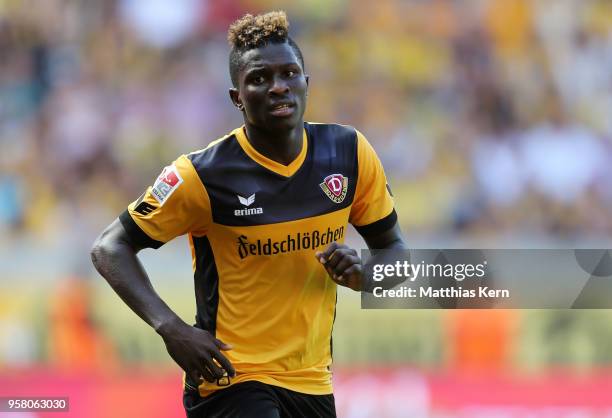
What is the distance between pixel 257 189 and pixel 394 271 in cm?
70

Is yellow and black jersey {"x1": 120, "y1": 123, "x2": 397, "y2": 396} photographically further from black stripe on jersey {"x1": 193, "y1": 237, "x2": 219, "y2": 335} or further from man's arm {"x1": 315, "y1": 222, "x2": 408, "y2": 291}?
man's arm {"x1": 315, "y1": 222, "x2": 408, "y2": 291}

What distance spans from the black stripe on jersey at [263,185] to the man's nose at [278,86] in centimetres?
35

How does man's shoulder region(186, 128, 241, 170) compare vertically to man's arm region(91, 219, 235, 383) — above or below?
above

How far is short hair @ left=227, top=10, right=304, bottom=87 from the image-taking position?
432cm

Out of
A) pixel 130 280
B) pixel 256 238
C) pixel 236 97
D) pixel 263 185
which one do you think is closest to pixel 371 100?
pixel 236 97

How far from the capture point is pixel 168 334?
4.13 metres

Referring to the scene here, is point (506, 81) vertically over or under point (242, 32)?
over

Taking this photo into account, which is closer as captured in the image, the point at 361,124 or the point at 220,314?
the point at 220,314

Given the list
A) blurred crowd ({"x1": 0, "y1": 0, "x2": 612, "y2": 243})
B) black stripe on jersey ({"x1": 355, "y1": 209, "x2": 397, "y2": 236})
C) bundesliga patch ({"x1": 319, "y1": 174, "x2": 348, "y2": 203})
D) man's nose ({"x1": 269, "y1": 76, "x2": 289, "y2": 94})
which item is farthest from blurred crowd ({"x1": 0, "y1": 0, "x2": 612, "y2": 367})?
man's nose ({"x1": 269, "y1": 76, "x2": 289, "y2": 94})

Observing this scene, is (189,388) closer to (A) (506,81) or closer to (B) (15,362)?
(B) (15,362)

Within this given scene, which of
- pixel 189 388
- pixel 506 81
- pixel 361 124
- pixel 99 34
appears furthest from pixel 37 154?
pixel 189 388

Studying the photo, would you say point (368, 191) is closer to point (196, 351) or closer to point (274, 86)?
point (274, 86)

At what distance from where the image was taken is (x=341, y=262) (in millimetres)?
4012

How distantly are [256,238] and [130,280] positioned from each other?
1.76ft
